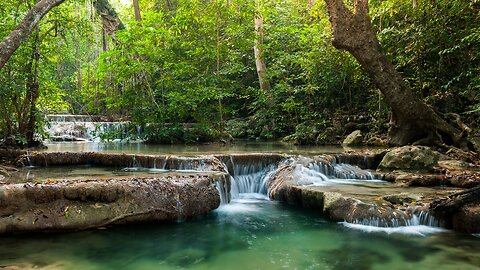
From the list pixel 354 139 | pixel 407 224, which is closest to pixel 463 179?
pixel 407 224

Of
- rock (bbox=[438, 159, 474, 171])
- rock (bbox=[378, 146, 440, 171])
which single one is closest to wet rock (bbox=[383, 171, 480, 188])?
rock (bbox=[438, 159, 474, 171])

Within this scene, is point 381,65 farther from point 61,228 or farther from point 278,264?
point 61,228

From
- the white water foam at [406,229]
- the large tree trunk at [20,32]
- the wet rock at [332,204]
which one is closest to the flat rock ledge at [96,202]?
the wet rock at [332,204]

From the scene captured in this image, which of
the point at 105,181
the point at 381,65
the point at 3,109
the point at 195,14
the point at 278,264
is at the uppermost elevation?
the point at 195,14

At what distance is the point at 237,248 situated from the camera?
4352 mm

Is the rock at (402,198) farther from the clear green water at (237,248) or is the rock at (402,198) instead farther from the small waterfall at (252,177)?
the small waterfall at (252,177)

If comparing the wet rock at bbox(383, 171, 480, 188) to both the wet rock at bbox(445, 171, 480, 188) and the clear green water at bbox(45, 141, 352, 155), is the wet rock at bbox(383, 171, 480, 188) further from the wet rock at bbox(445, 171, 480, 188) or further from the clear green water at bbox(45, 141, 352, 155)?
the clear green water at bbox(45, 141, 352, 155)

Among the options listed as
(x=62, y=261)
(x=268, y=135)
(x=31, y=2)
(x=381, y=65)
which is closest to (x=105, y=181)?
(x=62, y=261)

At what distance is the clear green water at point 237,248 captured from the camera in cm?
375

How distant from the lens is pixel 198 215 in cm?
541

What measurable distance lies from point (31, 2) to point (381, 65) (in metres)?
8.13

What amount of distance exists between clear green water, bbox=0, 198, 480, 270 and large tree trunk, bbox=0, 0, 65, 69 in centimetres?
271

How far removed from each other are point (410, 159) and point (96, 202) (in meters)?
6.22

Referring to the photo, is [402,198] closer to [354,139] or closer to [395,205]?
[395,205]
